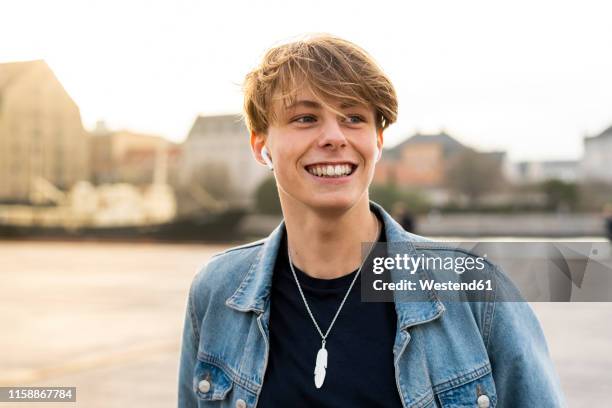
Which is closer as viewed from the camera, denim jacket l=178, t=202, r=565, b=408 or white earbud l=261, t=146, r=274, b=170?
denim jacket l=178, t=202, r=565, b=408

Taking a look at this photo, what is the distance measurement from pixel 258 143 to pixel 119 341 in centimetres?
644

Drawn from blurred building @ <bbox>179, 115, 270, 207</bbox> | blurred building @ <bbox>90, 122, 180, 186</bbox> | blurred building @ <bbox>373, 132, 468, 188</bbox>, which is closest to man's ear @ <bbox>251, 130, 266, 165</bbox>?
blurred building @ <bbox>179, 115, 270, 207</bbox>

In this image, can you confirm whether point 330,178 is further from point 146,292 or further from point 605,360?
point 146,292

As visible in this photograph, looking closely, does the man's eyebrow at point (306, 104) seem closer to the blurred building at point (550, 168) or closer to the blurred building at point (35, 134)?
the blurred building at point (35, 134)

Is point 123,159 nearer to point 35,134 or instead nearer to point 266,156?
point 35,134

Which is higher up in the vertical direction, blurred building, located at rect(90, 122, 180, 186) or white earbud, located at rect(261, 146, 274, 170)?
white earbud, located at rect(261, 146, 274, 170)

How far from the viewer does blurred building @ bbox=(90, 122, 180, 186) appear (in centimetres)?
4853

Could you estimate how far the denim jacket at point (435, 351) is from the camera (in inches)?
62.0

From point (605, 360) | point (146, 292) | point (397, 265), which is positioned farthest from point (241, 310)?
point (146, 292)

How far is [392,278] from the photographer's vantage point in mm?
1694

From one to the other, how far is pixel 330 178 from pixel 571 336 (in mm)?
7158

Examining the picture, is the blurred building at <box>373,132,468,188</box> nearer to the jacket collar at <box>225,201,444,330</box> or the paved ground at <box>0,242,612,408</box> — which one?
the paved ground at <box>0,242,612,408</box>

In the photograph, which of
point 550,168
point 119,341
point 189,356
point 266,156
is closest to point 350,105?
point 266,156

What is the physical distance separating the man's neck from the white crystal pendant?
20cm
